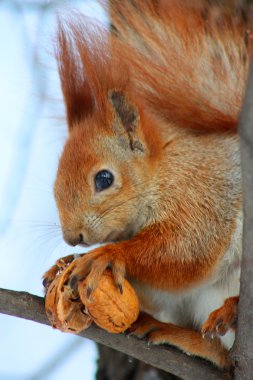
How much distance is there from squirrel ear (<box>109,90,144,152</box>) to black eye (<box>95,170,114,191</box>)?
0.40 ft

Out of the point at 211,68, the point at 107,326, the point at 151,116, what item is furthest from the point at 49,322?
the point at 211,68

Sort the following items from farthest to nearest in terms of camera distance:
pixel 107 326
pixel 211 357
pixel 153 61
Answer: pixel 153 61 → pixel 211 357 → pixel 107 326

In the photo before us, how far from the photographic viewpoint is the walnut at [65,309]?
1.48 metres

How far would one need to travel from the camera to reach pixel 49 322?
1504 mm

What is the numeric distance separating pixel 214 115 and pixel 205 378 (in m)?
0.68

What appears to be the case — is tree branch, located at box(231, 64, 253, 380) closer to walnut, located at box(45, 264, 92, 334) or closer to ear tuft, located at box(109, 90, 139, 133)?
walnut, located at box(45, 264, 92, 334)

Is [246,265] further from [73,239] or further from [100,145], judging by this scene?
[100,145]

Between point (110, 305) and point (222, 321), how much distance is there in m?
0.27

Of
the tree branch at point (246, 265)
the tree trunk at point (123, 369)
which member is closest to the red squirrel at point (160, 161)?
the tree branch at point (246, 265)

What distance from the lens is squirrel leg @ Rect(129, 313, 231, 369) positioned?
5.52 ft

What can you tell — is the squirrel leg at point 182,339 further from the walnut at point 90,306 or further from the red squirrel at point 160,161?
the walnut at point 90,306

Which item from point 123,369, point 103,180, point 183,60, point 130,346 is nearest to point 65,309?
point 130,346

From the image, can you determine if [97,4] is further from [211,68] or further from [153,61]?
[211,68]

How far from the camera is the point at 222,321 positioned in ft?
5.17
